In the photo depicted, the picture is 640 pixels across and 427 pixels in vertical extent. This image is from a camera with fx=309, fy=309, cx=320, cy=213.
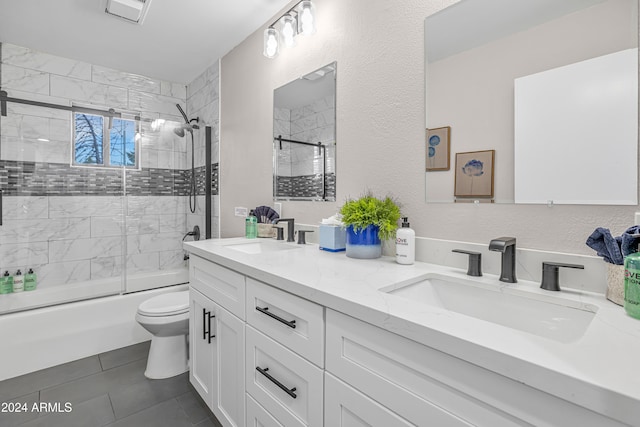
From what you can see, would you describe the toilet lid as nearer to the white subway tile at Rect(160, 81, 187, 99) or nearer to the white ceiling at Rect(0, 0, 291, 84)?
the white ceiling at Rect(0, 0, 291, 84)

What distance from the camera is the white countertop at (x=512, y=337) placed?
423 mm

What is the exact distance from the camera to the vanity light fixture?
5.54 ft

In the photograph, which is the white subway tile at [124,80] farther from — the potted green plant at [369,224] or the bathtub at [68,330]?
the potted green plant at [369,224]

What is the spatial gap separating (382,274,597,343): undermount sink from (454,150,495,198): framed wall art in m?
0.33

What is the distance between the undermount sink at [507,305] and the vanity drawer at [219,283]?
0.65 metres

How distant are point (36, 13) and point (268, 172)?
188 centimetres

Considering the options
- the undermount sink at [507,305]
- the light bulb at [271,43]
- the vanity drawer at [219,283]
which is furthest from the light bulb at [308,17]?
the undermount sink at [507,305]

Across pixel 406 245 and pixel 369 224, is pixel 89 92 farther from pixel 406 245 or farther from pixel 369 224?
pixel 406 245

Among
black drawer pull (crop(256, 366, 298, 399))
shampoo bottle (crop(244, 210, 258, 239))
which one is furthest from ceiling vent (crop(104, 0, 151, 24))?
black drawer pull (crop(256, 366, 298, 399))

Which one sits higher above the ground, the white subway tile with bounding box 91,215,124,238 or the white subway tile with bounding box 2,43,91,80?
the white subway tile with bounding box 2,43,91,80

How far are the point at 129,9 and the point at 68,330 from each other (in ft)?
7.39

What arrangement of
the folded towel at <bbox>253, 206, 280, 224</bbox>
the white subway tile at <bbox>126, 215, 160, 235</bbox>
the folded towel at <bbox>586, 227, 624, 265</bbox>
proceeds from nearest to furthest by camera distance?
the folded towel at <bbox>586, 227, 624, 265</bbox>, the folded towel at <bbox>253, 206, 280, 224</bbox>, the white subway tile at <bbox>126, 215, 160, 235</bbox>

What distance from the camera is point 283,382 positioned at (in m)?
1.02

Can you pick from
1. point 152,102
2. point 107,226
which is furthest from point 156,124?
point 107,226
